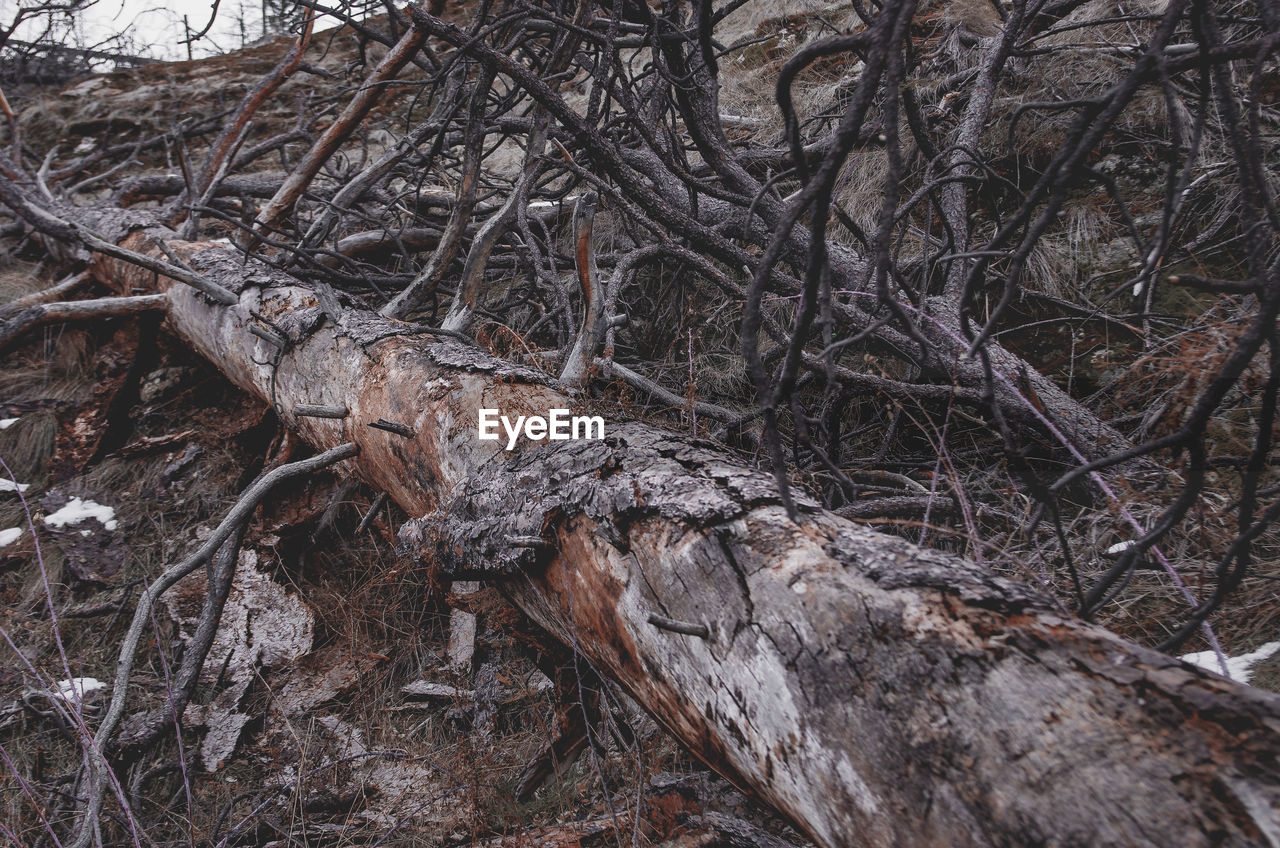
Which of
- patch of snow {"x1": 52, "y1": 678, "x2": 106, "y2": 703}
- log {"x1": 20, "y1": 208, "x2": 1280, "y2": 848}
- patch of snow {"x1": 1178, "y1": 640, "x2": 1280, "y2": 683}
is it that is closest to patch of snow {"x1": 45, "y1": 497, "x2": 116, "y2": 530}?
patch of snow {"x1": 52, "y1": 678, "x2": 106, "y2": 703}

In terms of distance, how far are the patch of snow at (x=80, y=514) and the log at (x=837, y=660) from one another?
1.92 m

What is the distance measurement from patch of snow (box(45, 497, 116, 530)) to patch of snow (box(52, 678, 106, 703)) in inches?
29.6

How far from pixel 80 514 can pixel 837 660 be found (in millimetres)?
3212

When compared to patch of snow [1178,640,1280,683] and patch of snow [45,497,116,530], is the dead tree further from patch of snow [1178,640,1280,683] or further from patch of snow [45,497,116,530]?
patch of snow [45,497,116,530]

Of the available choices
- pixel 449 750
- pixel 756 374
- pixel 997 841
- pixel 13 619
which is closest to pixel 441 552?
pixel 449 750

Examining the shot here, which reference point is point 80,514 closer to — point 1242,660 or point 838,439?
point 838,439

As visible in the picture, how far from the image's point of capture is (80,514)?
2682 millimetres

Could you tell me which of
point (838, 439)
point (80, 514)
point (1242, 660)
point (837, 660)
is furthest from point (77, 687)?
point (1242, 660)

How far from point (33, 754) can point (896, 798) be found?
2.54 meters

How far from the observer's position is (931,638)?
80cm

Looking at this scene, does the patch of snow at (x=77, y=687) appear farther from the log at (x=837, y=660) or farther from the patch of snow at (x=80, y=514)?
the log at (x=837, y=660)

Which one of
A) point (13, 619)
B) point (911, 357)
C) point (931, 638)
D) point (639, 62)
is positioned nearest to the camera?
point (931, 638)

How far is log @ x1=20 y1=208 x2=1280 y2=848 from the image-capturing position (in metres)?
0.63

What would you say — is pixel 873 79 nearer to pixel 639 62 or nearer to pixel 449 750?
pixel 449 750
